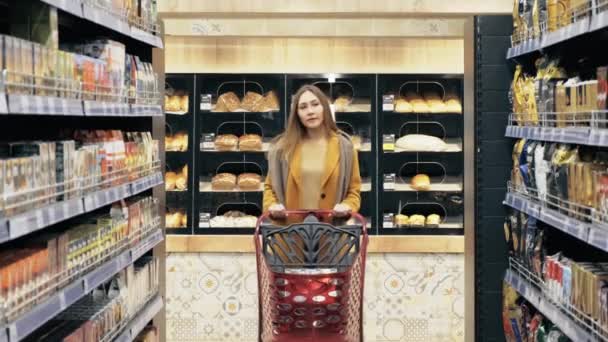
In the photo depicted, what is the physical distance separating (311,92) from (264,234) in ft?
4.07

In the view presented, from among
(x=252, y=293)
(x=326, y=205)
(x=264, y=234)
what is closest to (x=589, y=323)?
(x=264, y=234)

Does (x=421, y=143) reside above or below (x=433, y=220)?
above

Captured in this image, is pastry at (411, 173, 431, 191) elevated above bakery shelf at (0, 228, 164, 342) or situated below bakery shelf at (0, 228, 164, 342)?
above

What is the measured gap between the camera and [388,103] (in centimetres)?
715

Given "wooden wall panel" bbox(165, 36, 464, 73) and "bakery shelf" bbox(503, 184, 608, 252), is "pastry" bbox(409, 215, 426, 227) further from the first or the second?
"bakery shelf" bbox(503, 184, 608, 252)

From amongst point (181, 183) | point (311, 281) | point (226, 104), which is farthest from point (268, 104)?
point (311, 281)

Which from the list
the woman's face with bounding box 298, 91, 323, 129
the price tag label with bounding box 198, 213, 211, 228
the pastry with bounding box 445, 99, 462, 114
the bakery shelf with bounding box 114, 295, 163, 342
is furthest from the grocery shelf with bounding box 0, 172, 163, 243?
the pastry with bounding box 445, 99, 462, 114

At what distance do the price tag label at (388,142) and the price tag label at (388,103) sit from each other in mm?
209

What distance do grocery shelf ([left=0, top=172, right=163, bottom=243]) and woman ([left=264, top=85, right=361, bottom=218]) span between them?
850mm

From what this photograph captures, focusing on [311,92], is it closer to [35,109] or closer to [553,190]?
[553,190]

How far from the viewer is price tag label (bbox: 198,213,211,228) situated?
713 cm

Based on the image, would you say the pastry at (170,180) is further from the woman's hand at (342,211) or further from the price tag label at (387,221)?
the woman's hand at (342,211)

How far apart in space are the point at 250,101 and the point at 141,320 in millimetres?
3089

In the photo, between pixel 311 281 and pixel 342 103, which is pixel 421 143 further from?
pixel 311 281
